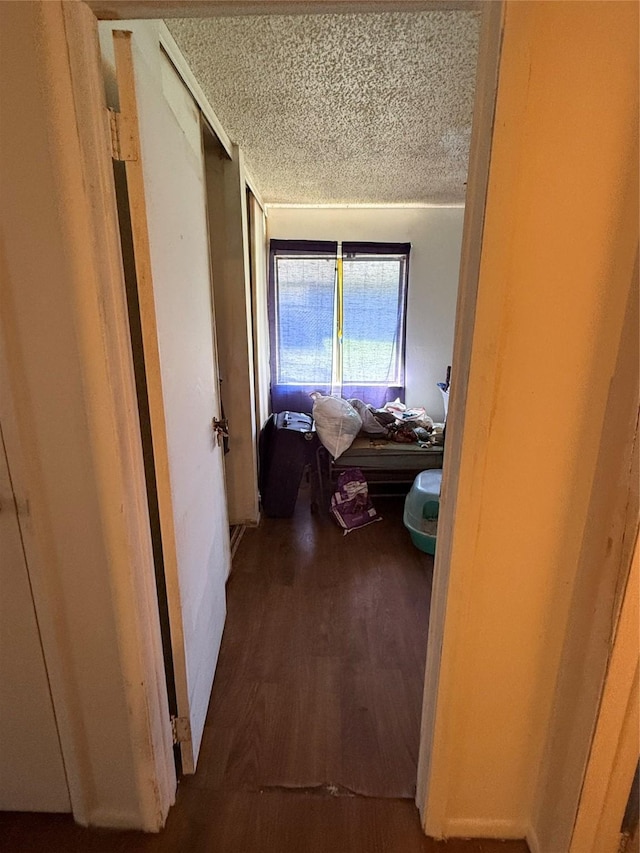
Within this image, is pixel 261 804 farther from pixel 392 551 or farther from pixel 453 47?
pixel 453 47

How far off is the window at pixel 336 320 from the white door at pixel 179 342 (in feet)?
7.28

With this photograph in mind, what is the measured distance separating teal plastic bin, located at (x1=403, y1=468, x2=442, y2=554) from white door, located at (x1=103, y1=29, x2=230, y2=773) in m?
1.36

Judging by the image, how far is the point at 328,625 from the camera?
84.5 inches

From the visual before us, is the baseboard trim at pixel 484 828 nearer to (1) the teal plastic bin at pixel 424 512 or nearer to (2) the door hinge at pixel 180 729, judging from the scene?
(2) the door hinge at pixel 180 729

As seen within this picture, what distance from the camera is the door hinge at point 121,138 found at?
3.16 ft

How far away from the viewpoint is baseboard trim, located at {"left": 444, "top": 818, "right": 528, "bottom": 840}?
50.1 inches

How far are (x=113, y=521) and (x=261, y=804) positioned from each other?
1052 millimetres

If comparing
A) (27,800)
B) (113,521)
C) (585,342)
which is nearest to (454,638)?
(585,342)

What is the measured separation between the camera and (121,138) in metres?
0.97

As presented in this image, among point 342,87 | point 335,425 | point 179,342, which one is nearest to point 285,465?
point 335,425

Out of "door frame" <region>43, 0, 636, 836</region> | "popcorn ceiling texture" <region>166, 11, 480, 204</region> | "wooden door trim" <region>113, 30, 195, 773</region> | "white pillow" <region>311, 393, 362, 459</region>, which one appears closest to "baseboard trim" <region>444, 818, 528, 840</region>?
"door frame" <region>43, 0, 636, 836</region>

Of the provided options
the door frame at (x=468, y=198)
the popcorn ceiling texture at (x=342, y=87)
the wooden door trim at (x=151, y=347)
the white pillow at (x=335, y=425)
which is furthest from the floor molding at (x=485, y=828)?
the popcorn ceiling texture at (x=342, y=87)

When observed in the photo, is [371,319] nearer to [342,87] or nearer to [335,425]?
[335,425]

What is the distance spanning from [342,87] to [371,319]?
240 centimetres
